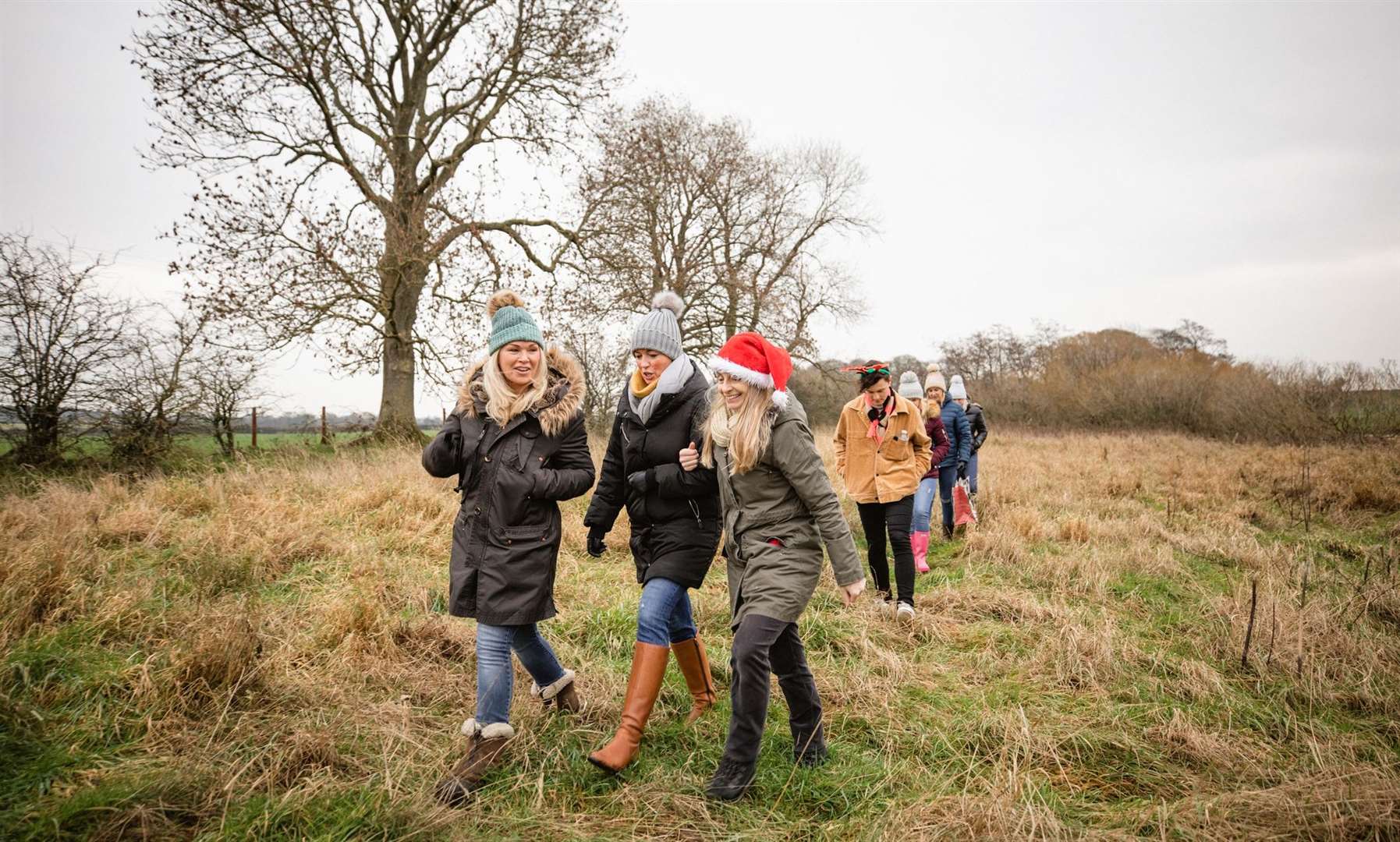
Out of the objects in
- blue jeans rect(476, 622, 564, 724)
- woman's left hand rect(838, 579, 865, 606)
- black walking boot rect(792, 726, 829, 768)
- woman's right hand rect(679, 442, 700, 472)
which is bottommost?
black walking boot rect(792, 726, 829, 768)

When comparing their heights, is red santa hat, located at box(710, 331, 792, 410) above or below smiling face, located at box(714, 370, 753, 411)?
above

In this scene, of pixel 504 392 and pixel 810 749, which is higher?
pixel 504 392

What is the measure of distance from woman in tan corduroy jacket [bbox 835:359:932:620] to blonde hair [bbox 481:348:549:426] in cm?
282

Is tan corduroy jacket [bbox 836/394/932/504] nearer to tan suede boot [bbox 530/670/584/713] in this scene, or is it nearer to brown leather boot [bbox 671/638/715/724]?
brown leather boot [bbox 671/638/715/724]

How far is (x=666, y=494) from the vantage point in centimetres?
318

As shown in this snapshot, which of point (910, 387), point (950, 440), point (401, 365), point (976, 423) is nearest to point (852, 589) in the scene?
point (910, 387)

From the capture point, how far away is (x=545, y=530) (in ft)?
10.00

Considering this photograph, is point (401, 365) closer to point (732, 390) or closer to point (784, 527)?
point (732, 390)

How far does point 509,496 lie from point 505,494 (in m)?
0.02

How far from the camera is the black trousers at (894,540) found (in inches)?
204

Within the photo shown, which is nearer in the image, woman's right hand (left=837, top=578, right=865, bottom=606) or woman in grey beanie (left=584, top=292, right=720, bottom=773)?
woman's right hand (left=837, top=578, right=865, bottom=606)

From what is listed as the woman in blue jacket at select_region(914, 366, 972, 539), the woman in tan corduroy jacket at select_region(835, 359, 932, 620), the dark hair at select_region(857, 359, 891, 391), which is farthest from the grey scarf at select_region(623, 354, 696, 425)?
the woman in blue jacket at select_region(914, 366, 972, 539)

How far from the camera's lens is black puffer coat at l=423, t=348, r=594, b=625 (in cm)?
295

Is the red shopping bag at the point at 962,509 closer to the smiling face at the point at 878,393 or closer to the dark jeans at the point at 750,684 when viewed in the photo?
the smiling face at the point at 878,393
